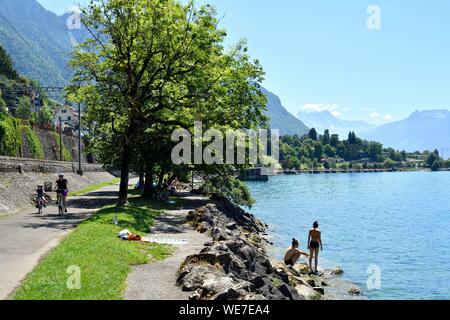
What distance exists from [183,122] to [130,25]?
7.55 metres

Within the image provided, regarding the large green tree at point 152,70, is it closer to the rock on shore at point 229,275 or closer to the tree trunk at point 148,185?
the tree trunk at point 148,185

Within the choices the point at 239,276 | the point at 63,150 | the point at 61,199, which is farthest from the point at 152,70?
the point at 63,150

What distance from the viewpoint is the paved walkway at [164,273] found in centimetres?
1365

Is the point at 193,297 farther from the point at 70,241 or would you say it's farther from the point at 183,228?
the point at 183,228

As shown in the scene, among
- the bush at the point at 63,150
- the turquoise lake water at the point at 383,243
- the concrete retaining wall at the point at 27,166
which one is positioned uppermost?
the bush at the point at 63,150

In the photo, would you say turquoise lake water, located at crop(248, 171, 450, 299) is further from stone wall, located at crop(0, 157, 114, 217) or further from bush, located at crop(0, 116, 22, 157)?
bush, located at crop(0, 116, 22, 157)

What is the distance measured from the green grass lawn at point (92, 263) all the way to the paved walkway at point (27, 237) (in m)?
0.51

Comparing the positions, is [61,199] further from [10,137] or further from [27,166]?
[10,137]

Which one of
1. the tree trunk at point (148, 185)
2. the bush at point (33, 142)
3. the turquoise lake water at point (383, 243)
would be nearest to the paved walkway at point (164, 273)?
the turquoise lake water at point (383, 243)

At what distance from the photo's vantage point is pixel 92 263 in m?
16.0

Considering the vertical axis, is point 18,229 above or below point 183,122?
below

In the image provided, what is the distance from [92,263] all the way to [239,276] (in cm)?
500
